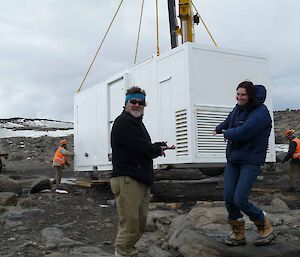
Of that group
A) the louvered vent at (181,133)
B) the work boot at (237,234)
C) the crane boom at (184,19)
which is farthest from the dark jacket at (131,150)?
the crane boom at (184,19)

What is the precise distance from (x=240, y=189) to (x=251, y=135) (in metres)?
0.59

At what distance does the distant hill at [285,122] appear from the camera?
23.3 m

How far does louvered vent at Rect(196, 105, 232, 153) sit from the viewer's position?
27.3 ft

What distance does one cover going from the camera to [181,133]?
333 inches

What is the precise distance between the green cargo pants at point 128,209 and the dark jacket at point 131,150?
7 centimetres

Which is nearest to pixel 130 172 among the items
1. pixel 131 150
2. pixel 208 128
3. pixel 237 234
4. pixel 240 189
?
pixel 131 150

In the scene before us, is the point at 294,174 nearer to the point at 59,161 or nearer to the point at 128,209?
the point at 59,161

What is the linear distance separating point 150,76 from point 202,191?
4.02 meters

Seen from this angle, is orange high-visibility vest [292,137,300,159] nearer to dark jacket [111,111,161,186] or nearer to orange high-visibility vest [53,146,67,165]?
orange high-visibility vest [53,146,67,165]

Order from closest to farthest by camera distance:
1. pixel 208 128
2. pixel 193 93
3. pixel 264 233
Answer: pixel 264 233, pixel 193 93, pixel 208 128

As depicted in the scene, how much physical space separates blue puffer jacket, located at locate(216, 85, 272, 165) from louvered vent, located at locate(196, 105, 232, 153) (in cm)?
337

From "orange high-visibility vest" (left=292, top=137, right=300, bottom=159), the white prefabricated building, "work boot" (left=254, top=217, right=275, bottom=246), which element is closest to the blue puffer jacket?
"work boot" (left=254, top=217, right=275, bottom=246)

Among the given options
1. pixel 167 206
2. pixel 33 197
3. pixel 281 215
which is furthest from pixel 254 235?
pixel 33 197

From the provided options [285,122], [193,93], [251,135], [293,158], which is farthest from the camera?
[285,122]
